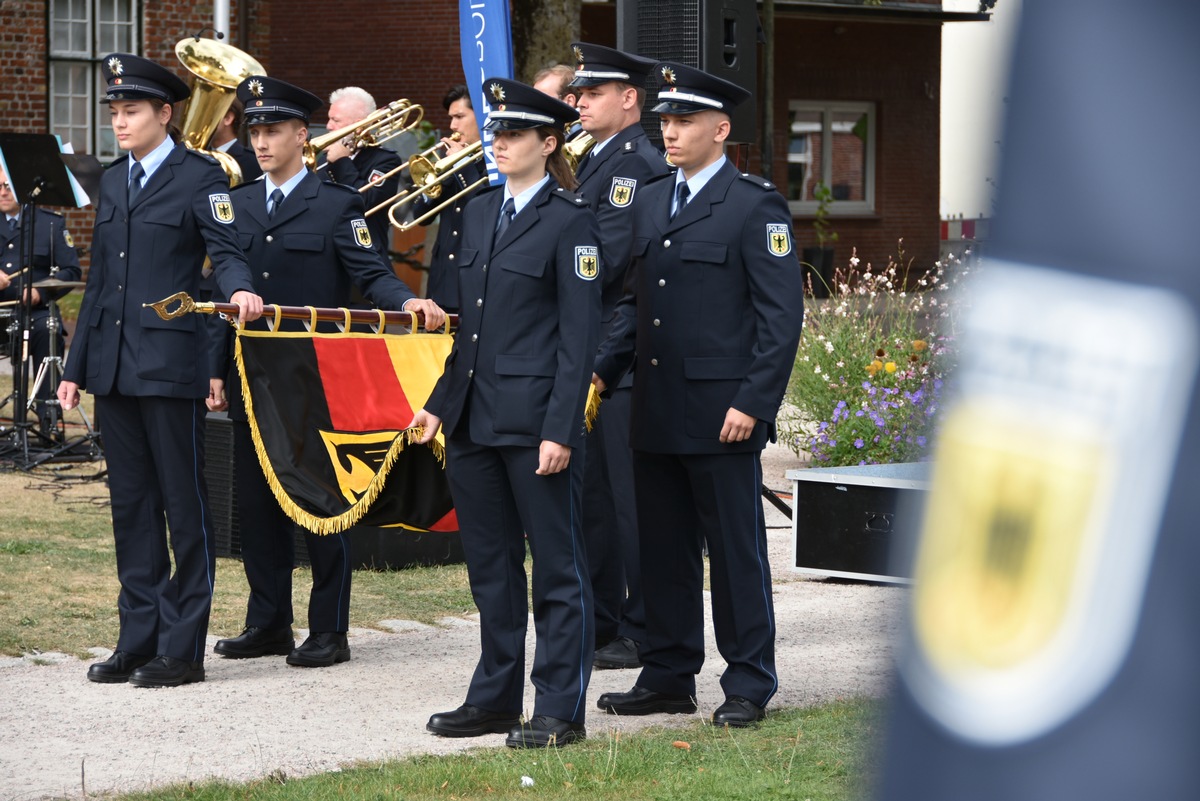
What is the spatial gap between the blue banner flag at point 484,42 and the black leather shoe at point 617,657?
2788 mm

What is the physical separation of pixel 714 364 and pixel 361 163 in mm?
4537

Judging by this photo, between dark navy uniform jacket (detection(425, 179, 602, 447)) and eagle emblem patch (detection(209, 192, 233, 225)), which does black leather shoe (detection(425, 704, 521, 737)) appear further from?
eagle emblem patch (detection(209, 192, 233, 225))

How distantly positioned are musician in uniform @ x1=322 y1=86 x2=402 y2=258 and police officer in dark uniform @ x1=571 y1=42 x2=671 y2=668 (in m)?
2.70

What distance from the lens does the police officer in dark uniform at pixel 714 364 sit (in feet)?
16.5

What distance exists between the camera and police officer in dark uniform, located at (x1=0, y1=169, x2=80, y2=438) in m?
12.1

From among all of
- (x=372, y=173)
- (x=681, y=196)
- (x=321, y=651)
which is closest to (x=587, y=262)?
(x=681, y=196)

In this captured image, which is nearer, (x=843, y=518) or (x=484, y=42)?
(x=843, y=518)

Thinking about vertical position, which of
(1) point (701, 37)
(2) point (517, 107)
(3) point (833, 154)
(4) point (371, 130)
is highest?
(3) point (833, 154)

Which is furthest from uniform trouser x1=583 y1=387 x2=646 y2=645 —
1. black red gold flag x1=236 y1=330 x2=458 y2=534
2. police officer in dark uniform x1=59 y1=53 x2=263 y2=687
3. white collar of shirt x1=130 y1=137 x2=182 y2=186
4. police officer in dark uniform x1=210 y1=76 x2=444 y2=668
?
white collar of shirt x1=130 y1=137 x2=182 y2=186

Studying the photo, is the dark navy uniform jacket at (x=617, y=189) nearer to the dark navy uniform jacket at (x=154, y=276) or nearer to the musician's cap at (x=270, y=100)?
the musician's cap at (x=270, y=100)

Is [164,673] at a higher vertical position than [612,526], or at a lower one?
lower

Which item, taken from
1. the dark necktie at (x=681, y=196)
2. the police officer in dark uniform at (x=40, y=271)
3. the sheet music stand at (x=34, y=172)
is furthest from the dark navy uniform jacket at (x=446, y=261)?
the police officer in dark uniform at (x=40, y=271)

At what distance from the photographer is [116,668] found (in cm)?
577

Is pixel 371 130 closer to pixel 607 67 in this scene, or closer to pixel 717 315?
pixel 607 67
